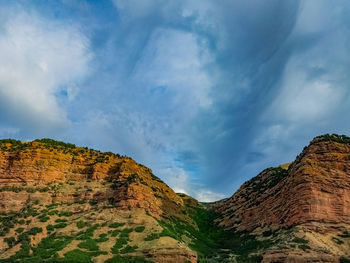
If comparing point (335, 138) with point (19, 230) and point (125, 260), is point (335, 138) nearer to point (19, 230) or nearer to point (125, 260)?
point (125, 260)

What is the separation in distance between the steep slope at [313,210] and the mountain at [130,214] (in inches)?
5.7

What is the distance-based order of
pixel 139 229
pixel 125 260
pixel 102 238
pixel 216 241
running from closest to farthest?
pixel 125 260, pixel 102 238, pixel 139 229, pixel 216 241

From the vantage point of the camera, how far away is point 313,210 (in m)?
39.7

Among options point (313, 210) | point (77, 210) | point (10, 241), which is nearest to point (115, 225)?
point (77, 210)

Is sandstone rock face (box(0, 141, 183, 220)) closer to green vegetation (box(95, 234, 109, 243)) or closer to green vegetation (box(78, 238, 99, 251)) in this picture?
green vegetation (box(95, 234, 109, 243))

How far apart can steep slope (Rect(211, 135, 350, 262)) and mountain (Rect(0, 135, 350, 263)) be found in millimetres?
145

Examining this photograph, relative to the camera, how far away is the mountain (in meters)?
32.5

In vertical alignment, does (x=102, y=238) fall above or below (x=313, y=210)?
below

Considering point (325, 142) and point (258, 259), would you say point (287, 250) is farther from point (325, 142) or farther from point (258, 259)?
point (325, 142)

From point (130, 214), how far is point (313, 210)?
27095 millimetres

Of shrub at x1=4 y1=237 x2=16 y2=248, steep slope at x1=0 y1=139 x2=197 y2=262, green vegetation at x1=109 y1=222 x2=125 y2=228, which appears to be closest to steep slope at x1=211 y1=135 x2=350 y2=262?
steep slope at x1=0 y1=139 x2=197 y2=262

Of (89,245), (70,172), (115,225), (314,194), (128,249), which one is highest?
(70,172)

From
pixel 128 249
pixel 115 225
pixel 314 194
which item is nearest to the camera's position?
pixel 128 249

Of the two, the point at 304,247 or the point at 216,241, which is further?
the point at 216,241
